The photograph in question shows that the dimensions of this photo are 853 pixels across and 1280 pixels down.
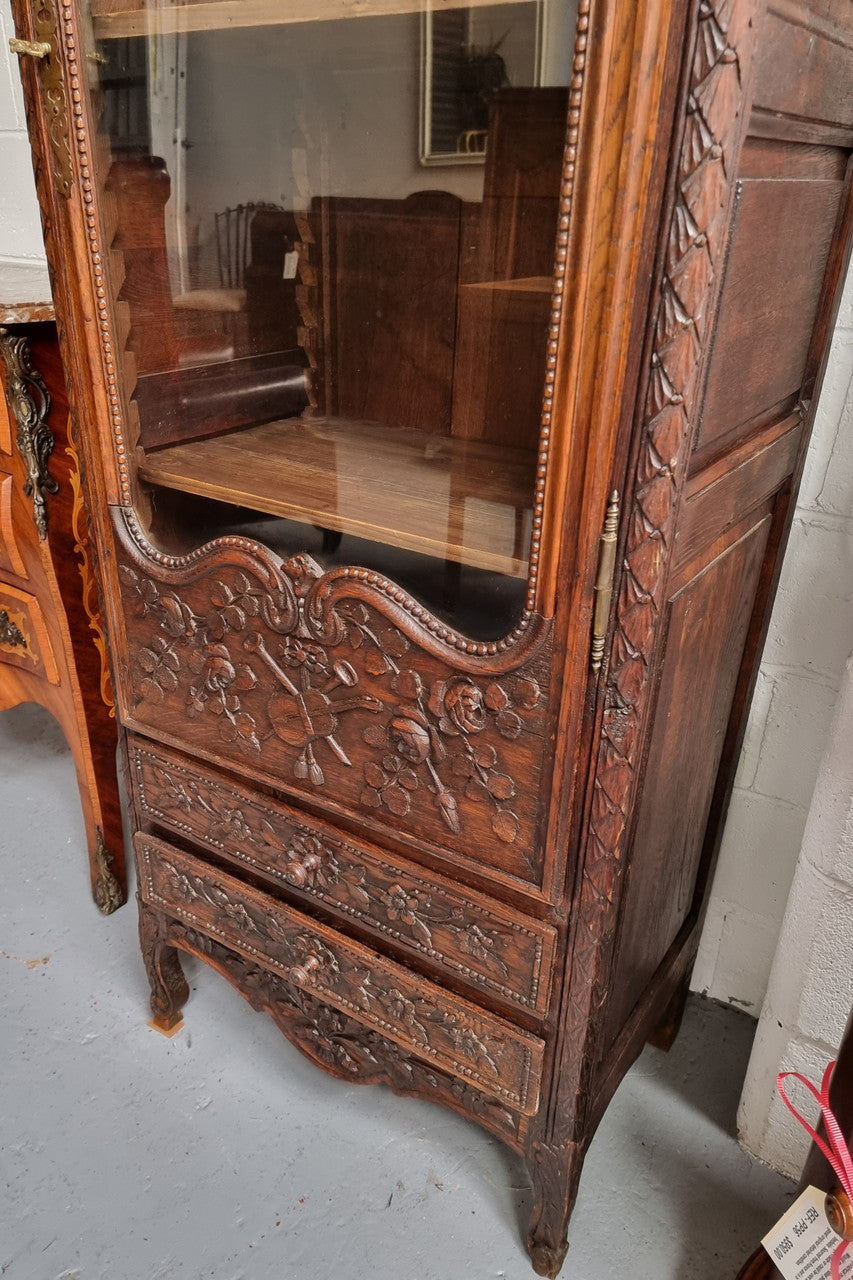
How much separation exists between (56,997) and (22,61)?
1247mm

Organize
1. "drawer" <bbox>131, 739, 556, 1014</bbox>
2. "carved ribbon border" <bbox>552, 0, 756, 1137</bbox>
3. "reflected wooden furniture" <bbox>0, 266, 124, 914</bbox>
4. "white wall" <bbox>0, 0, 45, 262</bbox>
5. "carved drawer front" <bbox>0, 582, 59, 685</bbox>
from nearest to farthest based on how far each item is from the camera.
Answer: "carved ribbon border" <bbox>552, 0, 756, 1137</bbox>, "drawer" <bbox>131, 739, 556, 1014</bbox>, "reflected wooden furniture" <bbox>0, 266, 124, 914</bbox>, "carved drawer front" <bbox>0, 582, 59, 685</bbox>, "white wall" <bbox>0, 0, 45, 262</bbox>

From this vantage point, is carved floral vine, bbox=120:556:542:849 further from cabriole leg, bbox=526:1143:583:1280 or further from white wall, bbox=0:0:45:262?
white wall, bbox=0:0:45:262

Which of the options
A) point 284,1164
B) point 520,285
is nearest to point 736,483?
point 520,285

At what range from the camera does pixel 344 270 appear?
1.00 metres

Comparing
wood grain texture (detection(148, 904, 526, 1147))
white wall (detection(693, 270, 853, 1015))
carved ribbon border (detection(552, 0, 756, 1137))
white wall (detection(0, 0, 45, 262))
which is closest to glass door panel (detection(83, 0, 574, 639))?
carved ribbon border (detection(552, 0, 756, 1137))

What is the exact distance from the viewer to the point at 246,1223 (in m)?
1.14

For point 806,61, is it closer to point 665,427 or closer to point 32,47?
point 665,427

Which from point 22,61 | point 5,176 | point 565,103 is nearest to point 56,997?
point 22,61

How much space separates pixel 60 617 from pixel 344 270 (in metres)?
0.74

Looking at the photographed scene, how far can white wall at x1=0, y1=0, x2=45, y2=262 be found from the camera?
184 centimetres

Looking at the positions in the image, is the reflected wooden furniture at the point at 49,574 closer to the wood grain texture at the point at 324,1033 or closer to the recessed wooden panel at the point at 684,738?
the wood grain texture at the point at 324,1033

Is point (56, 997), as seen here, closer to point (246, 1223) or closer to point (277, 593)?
point (246, 1223)

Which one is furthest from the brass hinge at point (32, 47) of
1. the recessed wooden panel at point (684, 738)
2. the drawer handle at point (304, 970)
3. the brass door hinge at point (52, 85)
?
the drawer handle at point (304, 970)

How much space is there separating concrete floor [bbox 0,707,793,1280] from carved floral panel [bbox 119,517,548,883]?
0.54 metres
